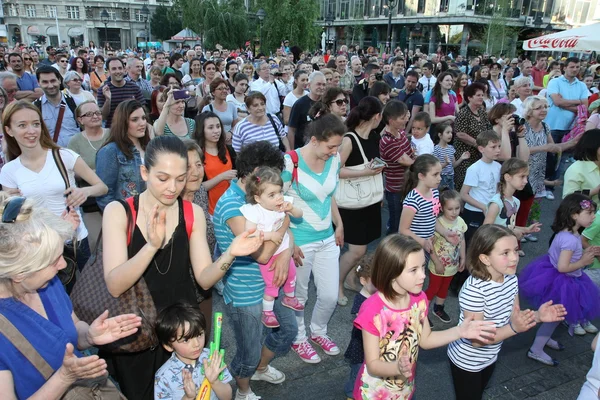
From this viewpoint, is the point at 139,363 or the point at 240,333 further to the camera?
the point at 240,333

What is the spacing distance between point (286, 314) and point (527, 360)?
223 cm

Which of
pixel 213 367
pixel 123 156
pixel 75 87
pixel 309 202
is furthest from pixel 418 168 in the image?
pixel 75 87

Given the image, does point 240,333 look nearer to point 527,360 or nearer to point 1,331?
point 1,331

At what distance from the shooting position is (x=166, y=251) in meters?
2.24

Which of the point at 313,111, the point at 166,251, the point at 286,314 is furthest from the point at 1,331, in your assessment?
the point at 313,111

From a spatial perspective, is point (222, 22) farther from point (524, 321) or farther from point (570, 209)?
point (524, 321)

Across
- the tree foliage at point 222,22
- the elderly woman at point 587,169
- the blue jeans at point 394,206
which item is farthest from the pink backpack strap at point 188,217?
the tree foliage at point 222,22

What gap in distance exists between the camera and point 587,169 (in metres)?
4.45

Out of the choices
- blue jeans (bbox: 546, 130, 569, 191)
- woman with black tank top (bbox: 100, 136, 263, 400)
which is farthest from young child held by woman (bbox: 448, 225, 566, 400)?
blue jeans (bbox: 546, 130, 569, 191)

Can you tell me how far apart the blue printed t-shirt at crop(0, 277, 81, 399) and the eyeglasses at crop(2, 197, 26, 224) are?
312mm

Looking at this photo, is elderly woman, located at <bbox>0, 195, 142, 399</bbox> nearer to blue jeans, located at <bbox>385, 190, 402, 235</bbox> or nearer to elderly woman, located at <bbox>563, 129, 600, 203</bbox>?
blue jeans, located at <bbox>385, 190, 402, 235</bbox>

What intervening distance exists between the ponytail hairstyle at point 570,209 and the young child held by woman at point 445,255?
836 mm

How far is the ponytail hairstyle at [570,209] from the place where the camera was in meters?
3.62

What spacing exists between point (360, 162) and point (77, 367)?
10.1ft
